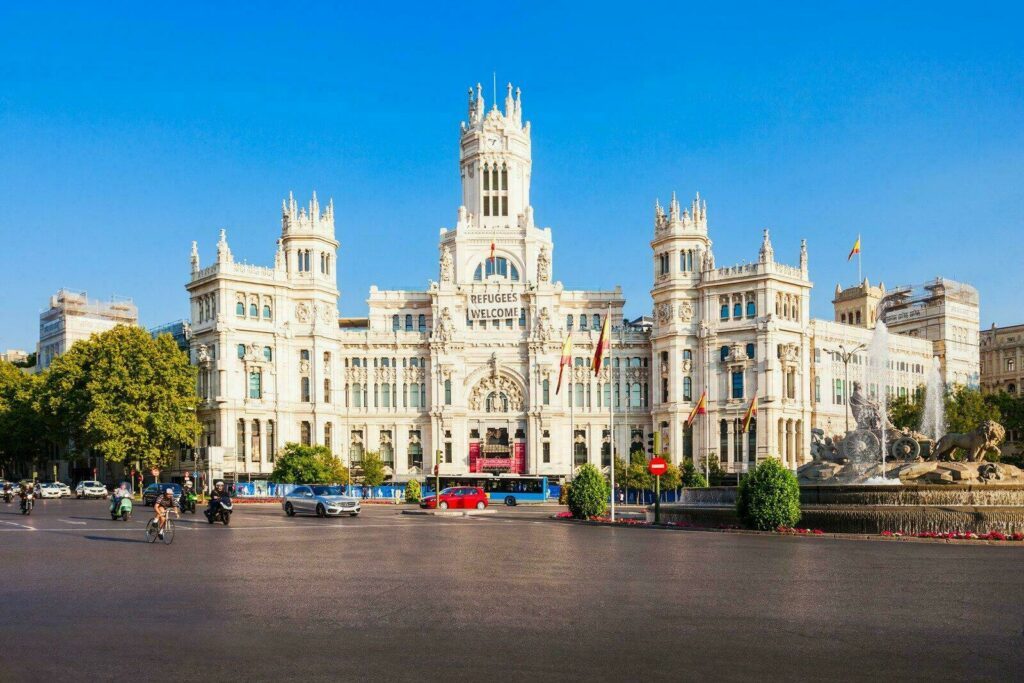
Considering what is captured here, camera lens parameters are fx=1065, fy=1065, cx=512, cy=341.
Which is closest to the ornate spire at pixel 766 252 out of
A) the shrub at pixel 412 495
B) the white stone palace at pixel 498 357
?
the white stone palace at pixel 498 357

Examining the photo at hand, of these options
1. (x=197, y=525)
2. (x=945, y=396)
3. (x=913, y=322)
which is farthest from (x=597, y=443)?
(x=197, y=525)

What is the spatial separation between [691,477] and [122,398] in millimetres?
49228

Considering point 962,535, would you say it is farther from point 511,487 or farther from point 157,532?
point 511,487

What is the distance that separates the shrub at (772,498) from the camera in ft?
123

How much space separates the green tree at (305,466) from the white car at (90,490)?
47.2 ft

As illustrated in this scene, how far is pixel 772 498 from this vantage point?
37.7 metres

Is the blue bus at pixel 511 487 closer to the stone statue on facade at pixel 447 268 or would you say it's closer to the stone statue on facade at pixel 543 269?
the stone statue on facade at pixel 543 269

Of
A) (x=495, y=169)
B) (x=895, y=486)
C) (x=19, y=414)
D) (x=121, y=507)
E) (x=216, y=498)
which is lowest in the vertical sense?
(x=121, y=507)

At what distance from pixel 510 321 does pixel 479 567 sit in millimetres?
86263

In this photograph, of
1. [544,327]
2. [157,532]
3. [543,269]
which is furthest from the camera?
[543,269]

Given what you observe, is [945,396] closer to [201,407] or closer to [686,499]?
[686,499]

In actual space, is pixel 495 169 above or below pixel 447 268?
above

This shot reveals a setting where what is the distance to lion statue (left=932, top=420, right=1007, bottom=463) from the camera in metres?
40.6

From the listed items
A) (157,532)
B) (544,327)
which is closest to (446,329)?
(544,327)
